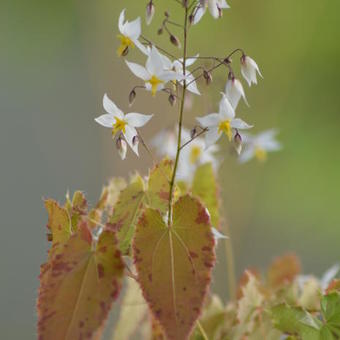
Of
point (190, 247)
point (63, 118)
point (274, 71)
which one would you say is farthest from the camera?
point (274, 71)

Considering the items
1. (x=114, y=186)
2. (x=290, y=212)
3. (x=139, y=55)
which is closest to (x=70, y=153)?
(x=139, y=55)

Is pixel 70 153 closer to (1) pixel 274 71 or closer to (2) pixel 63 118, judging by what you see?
(2) pixel 63 118

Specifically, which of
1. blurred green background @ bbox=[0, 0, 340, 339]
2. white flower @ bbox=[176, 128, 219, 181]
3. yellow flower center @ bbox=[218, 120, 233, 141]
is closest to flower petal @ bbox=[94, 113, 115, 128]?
yellow flower center @ bbox=[218, 120, 233, 141]

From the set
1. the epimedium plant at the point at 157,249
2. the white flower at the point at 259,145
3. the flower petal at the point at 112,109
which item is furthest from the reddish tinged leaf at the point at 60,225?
the white flower at the point at 259,145

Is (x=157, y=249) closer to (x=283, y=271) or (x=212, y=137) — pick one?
(x=212, y=137)

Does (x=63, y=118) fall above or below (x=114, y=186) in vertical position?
above

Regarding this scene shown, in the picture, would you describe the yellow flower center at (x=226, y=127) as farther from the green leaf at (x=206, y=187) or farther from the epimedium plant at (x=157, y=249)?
the green leaf at (x=206, y=187)

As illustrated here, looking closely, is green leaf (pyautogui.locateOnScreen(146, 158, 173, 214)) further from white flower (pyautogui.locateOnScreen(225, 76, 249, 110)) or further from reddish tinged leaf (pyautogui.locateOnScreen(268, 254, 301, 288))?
reddish tinged leaf (pyautogui.locateOnScreen(268, 254, 301, 288))
